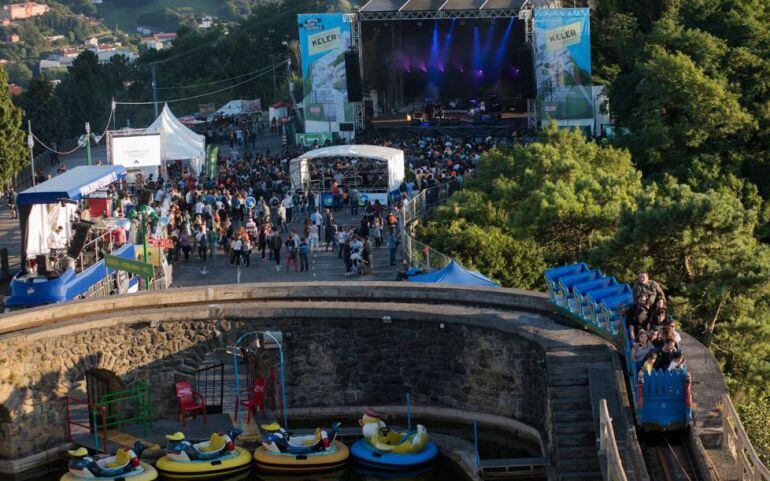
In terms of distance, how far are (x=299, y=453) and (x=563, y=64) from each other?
35.0 meters

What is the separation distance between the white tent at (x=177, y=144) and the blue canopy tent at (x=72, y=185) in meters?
9.53

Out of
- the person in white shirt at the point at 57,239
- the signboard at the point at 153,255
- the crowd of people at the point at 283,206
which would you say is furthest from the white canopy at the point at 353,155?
the person in white shirt at the point at 57,239

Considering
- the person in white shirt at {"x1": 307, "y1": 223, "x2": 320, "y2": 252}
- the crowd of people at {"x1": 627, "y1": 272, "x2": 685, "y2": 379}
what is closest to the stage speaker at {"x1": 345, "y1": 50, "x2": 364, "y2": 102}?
the person in white shirt at {"x1": 307, "y1": 223, "x2": 320, "y2": 252}

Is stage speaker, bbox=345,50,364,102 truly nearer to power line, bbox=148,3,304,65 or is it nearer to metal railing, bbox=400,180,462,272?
metal railing, bbox=400,180,462,272

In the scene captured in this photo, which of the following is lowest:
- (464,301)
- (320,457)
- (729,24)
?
(320,457)

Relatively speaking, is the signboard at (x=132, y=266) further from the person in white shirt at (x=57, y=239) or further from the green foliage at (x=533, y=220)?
the green foliage at (x=533, y=220)

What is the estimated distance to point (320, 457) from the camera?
1009 inches

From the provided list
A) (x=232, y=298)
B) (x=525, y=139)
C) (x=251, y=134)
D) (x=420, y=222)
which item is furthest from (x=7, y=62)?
(x=232, y=298)

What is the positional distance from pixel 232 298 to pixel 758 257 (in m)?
11.0

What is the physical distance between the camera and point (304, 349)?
27906mm

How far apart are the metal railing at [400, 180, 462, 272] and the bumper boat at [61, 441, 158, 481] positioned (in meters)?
10.6

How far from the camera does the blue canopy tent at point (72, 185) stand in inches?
1442

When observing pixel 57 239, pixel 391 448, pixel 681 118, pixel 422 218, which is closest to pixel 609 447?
pixel 391 448

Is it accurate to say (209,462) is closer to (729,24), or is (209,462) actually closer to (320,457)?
(320,457)
